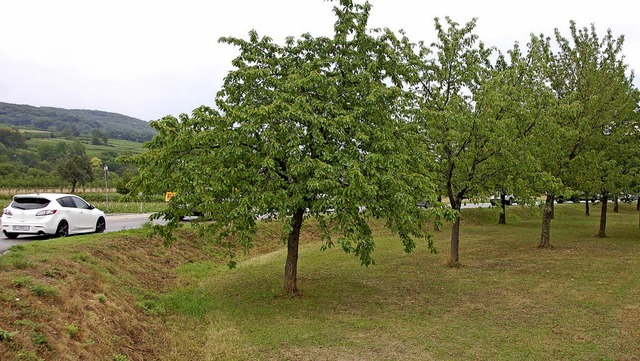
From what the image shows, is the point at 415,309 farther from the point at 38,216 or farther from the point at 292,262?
the point at 38,216

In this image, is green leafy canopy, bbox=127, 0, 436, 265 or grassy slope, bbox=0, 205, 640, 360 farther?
green leafy canopy, bbox=127, 0, 436, 265

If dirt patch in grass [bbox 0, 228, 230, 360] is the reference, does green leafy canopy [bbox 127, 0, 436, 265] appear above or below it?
above

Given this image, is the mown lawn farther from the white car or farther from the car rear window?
the car rear window

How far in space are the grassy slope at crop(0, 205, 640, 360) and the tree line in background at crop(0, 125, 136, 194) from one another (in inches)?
609

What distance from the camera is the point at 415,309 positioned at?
11062 mm

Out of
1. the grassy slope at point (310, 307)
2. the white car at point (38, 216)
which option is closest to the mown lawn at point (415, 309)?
the grassy slope at point (310, 307)

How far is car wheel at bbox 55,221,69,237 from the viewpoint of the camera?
50.5 ft

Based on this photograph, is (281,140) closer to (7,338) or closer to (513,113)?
(7,338)

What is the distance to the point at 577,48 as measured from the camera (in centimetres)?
2158

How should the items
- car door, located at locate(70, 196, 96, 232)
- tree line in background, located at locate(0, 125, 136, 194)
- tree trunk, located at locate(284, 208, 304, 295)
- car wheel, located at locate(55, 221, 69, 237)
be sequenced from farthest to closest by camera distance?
tree line in background, located at locate(0, 125, 136, 194) < car door, located at locate(70, 196, 96, 232) < car wheel, located at locate(55, 221, 69, 237) < tree trunk, located at locate(284, 208, 304, 295)

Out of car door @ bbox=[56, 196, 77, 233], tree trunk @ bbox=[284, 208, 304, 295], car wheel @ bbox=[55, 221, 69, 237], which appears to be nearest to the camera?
tree trunk @ bbox=[284, 208, 304, 295]

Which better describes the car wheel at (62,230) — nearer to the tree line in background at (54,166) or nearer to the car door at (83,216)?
the car door at (83,216)

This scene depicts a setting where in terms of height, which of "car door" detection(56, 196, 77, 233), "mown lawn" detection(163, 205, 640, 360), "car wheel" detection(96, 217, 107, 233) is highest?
"car door" detection(56, 196, 77, 233)

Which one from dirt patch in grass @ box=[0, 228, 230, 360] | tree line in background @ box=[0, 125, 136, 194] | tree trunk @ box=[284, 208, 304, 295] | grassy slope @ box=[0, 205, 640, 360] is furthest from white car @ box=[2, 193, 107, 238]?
tree line in background @ box=[0, 125, 136, 194]
